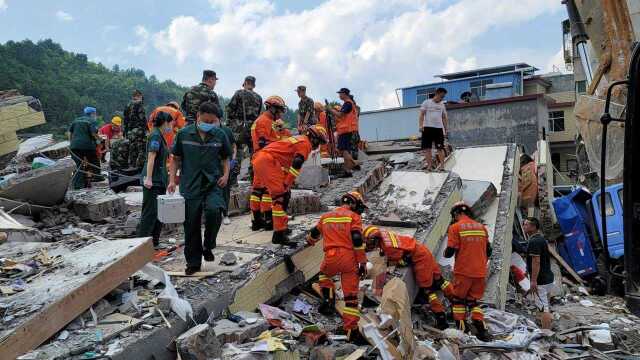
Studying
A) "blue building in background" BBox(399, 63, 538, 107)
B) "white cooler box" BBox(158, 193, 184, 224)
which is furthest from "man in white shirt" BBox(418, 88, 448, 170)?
"blue building in background" BBox(399, 63, 538, 107)

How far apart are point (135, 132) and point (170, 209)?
14.3 ft

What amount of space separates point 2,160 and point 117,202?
2841mm

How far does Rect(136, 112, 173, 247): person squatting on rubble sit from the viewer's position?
15.9 feet

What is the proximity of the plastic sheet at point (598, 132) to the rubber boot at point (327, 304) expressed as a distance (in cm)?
261

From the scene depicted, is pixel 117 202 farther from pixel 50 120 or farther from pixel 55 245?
pixel 50 120

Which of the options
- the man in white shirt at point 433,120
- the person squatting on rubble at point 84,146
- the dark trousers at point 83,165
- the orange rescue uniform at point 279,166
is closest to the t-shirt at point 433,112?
the man in white shirt at point 433,120

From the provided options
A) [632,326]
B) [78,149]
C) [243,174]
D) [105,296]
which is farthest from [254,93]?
[632,326]

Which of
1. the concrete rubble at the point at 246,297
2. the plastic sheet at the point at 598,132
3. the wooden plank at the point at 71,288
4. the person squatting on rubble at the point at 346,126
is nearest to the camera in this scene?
the wooden plank at the point at 71,288

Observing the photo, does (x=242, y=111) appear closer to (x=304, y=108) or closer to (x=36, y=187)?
(x=304, y=108)

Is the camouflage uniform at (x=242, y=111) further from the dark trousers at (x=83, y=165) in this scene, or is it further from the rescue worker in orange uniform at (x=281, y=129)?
the dark trousers at (x=83, y=165)

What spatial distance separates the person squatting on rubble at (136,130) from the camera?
310 inches

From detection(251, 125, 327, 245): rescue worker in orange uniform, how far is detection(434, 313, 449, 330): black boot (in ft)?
6.25

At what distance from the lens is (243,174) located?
970cm

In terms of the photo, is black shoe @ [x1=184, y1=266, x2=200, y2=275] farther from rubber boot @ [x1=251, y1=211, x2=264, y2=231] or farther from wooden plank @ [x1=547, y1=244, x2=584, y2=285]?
wooden plank @ [x1=547, y1=244, x2=584, y2=285]
